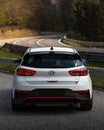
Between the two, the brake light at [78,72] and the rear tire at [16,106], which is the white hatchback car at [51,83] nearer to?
the brake light at [78,72]

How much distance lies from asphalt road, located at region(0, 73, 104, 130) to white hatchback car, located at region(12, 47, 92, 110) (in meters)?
0.31

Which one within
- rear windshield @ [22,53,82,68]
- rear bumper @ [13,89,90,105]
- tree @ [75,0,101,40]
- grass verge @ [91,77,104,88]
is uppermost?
rear windshield @ [22,53,82,68]

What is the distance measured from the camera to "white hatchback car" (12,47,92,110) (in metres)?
10.3

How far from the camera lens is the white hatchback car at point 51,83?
10.3m

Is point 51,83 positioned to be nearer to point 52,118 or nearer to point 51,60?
point 51,60

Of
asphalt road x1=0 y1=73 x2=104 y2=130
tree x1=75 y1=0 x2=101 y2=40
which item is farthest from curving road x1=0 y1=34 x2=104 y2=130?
tree x1=75 y1=0 x2=101 y2=40

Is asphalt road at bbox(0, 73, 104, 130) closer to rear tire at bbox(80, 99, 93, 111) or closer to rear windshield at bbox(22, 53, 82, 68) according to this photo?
rear tire at bbox(80, 99, 93, 111)

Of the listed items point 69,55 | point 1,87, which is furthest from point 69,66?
point 1,87

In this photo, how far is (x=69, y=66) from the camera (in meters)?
10.5

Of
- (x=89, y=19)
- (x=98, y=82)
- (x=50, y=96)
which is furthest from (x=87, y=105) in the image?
(x=89, y=19)

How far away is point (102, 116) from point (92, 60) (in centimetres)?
1615

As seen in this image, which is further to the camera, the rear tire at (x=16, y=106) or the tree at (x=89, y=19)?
the tree at (x=89, y=19)

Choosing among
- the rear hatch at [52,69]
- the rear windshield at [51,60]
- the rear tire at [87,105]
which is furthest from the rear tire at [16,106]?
the rear tire at [87,105]

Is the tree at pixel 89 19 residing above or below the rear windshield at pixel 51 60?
below
